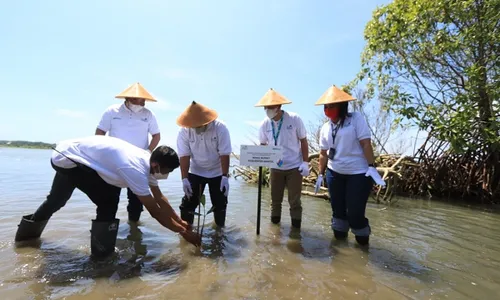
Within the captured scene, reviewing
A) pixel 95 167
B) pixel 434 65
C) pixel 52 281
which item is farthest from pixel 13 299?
pixel 434 65

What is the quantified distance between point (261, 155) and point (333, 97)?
98 centimetres

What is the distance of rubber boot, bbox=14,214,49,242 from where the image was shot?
322 cm

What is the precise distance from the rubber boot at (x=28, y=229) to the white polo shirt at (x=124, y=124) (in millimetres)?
1196

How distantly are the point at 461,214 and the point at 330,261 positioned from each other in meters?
4.68

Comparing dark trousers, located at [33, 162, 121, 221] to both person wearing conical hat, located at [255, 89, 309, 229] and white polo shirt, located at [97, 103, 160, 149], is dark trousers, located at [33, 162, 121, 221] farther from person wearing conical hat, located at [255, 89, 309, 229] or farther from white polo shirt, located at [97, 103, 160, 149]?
person wearing conical hat, located at [255, 89, 309, 229]

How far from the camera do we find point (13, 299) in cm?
212

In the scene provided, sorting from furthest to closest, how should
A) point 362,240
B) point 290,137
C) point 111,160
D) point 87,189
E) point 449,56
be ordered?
1. point 449,56
2. point 290,137
3. point 362,240
4. point 87,189
5. point 111,160

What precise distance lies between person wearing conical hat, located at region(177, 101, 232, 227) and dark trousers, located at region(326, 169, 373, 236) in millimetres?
1206

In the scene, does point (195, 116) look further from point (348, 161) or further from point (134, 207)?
point (348, 161)

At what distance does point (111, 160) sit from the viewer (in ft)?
8.68

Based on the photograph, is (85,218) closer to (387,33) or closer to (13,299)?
(13,299)

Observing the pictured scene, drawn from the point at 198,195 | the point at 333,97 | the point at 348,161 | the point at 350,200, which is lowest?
the point at 198,195

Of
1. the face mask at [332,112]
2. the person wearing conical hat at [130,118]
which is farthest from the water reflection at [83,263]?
the face mask at [332,112]

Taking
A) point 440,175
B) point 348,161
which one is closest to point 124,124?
point 348,161
